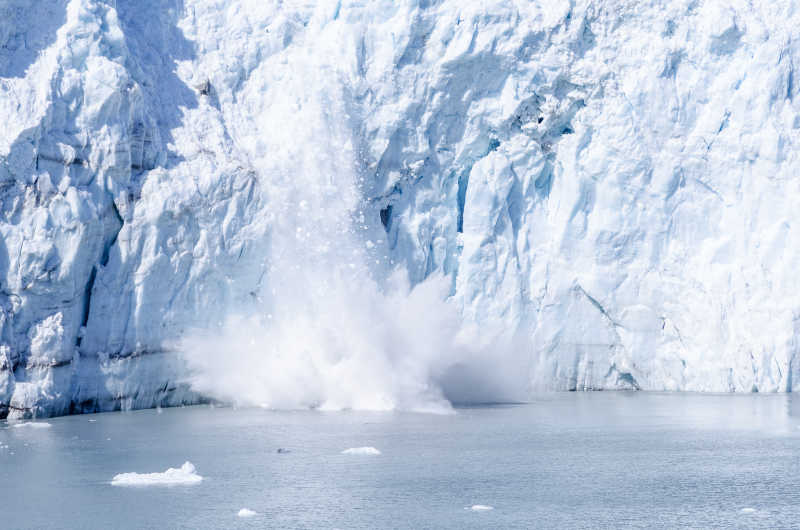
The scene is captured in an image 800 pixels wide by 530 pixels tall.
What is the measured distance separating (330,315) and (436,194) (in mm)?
3086

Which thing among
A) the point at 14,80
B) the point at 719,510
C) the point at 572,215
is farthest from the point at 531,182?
the point at 719,510

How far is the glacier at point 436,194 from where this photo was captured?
17812mm

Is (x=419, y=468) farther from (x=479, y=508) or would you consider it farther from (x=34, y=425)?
(x=34, y=425)

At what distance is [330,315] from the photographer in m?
18.5

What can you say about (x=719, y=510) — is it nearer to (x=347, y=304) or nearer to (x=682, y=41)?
(x=347, y=304)

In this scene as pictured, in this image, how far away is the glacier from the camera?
17812 mm

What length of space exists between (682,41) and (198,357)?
9381mm

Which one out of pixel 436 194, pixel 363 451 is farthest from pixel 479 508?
pixel 436 194

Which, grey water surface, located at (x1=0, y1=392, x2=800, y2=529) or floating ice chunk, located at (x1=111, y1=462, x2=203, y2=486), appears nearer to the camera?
grey water surface, located at (x1=0, y1=392, x2=800, y2=529)

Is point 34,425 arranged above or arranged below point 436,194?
below

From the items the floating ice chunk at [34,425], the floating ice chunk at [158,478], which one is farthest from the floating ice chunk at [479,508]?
the floating ice chunk at [34,425]

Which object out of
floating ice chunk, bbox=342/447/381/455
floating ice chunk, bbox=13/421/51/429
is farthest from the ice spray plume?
floating ice chunk, bbox=342/447/381/455

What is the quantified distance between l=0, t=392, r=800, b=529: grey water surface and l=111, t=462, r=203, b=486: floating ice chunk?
0.14 metres

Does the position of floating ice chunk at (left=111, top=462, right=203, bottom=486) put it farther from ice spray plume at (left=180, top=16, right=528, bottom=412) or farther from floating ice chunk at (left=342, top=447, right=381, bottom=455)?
ice spray plume at (left=180, top=16, right=528, bottom=412)
